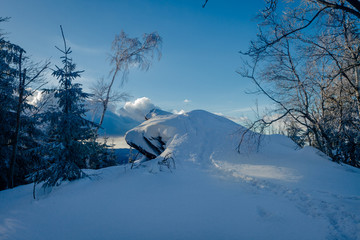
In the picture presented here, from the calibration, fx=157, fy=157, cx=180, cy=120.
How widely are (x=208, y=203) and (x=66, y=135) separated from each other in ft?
15.0

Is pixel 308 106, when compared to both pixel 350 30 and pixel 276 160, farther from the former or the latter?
pixel 276 160

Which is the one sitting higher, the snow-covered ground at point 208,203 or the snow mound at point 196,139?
the snow mound at point 196,139

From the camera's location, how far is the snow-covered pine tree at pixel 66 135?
15.0 feet

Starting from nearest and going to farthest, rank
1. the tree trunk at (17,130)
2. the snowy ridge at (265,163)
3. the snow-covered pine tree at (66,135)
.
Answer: the snowy ridge at (265,163)
the snow-covered pine tree at (66,135)
the tree trunk at (17,130)

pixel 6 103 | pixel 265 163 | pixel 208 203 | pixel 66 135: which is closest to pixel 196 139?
pixel 265 163

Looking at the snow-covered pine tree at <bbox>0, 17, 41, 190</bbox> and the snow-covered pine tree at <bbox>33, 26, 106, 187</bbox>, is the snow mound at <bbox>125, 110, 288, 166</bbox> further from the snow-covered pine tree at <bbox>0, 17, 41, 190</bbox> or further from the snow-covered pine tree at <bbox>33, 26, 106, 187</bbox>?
Answer: the snow-covered pine tree at <bbox>0, 17, 41, 190</bbox>

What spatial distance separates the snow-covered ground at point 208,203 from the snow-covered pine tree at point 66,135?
44 cm

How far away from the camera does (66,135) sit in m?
4.80

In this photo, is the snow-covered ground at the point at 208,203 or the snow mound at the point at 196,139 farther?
the snow mound at the point at 196,139

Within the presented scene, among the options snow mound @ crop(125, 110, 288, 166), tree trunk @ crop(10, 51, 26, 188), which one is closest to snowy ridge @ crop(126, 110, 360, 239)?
snow mound @ crop(125, 110, 288, 166)

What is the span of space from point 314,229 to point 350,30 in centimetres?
643

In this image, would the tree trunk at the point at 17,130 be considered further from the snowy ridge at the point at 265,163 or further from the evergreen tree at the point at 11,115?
the snowy ridge at the point at 265,163

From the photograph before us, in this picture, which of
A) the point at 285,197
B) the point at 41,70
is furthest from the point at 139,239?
the point at 41,70

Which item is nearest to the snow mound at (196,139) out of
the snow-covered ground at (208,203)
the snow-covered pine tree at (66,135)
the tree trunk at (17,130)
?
the snow-covered ground at (208,203)
